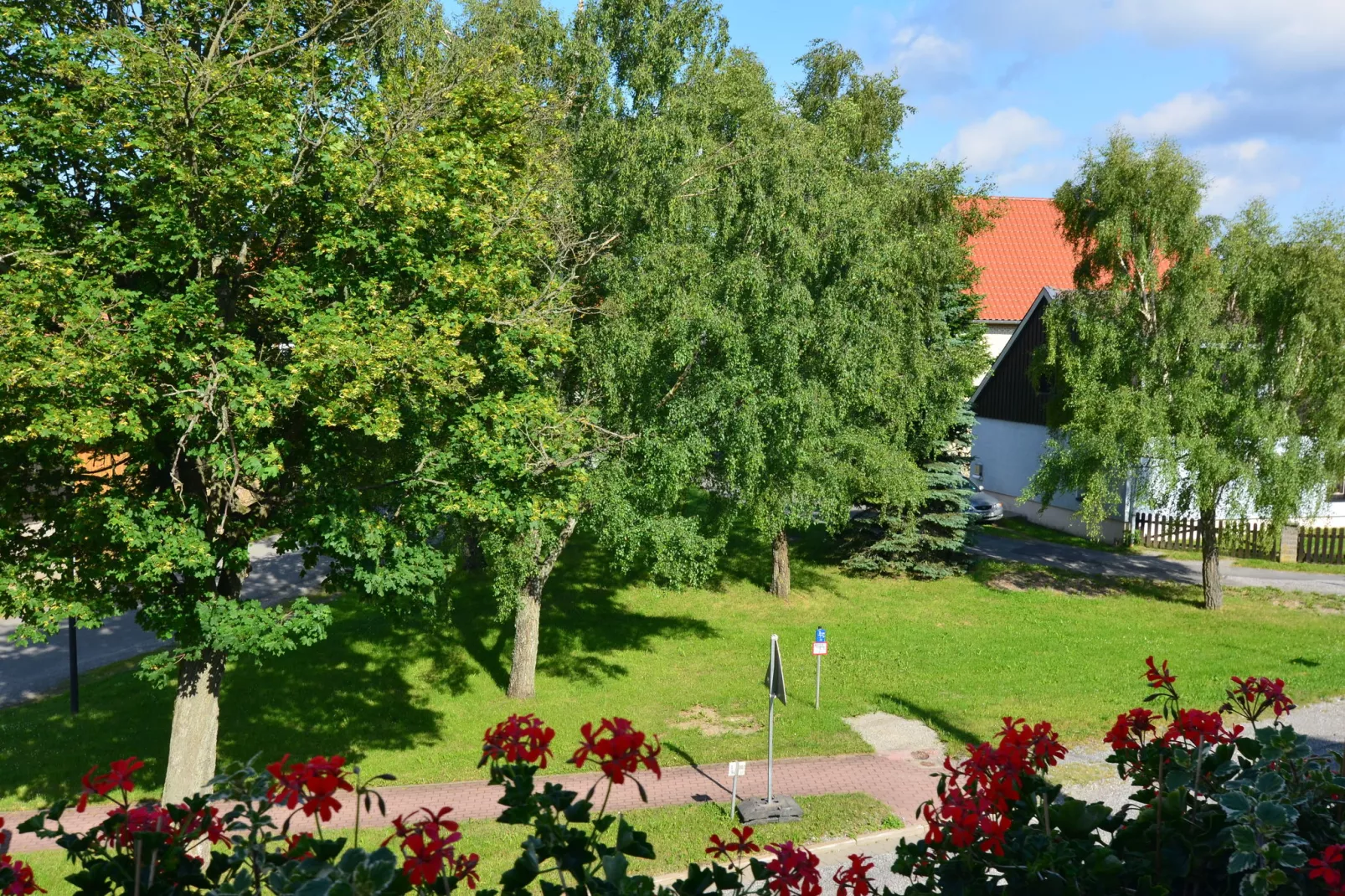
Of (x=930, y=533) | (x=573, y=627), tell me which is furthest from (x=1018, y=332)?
(x=573, y=627)

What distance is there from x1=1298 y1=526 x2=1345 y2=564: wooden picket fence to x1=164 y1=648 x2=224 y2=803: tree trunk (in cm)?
2764

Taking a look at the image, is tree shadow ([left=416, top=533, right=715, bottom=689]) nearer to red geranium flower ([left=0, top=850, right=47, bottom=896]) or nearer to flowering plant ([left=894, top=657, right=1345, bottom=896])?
flowering plant ([left=894, top=657, right=1345, bottom=896])

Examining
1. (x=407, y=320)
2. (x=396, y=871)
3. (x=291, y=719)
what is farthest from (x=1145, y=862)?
(x=291, y=719)

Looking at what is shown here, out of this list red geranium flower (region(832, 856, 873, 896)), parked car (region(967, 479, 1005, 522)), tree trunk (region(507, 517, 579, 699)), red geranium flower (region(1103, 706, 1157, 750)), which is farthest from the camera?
parked car (region(967, 479, 1005, 522))

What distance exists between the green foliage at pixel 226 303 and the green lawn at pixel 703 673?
4621 mm

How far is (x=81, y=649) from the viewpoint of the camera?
22375 millimetres

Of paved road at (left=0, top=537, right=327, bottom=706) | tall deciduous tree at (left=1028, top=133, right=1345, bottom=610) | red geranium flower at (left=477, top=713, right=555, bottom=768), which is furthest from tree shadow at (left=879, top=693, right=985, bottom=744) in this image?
red geranium flower at (left=477, top=713, right=555, bottom=768)

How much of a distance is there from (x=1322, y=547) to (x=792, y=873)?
3034cm

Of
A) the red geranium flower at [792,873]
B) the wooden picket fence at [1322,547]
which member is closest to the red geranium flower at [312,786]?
the red geranium flower at [792,873]

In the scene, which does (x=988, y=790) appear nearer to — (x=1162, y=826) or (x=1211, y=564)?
(x=1162, y=826)

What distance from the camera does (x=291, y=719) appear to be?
1609cm

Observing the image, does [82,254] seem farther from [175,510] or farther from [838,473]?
[838,473]

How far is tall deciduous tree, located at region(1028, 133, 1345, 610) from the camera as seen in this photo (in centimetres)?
2105

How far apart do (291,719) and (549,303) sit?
793 centimetres
